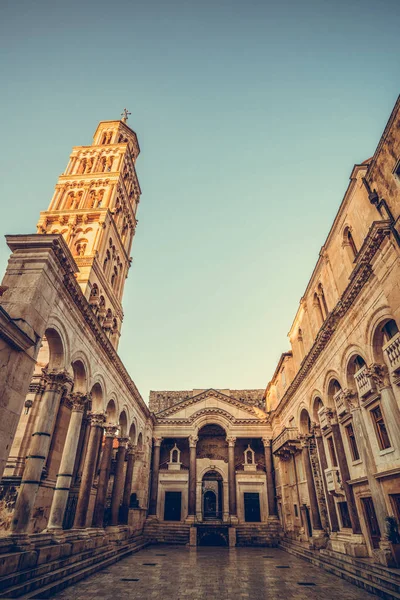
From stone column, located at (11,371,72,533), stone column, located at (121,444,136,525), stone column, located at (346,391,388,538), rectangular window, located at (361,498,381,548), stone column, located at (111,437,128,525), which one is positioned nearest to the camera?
stone column, located at (11,371,72,533)

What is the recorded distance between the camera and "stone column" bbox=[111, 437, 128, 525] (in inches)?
807

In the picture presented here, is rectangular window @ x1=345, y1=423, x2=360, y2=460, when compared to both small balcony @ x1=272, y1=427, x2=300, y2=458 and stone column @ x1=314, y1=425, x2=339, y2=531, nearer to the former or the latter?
stone column @ x1=314, y1=425, x2=339, y2=531

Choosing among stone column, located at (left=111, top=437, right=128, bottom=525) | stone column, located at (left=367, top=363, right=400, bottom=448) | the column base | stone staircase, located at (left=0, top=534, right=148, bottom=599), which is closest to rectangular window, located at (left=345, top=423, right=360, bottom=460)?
stone column, located at (left=367, top=363, right=400, bottom=448)

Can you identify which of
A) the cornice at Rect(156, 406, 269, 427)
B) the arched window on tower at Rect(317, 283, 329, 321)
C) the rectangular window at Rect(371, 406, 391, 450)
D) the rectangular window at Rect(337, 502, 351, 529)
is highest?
the arched window on tower at Rect(317, 283, 329, 321)

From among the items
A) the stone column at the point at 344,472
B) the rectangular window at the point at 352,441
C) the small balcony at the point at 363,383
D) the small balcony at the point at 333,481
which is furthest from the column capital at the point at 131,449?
the small balcony at the point at 363,383

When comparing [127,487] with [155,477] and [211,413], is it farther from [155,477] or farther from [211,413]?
[211,413]

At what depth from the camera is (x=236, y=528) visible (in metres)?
27.3

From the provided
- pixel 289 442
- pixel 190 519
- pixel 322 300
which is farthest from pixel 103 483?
pixel 322 300

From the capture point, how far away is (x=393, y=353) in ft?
39.7

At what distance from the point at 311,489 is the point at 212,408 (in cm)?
1354

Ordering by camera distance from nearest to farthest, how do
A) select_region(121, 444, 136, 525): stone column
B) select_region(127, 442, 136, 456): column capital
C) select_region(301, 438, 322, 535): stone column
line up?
select_region(301, 438, 322, 535): stone column → select_region(121, 444, 136, 525): stone column → select_region(127, 442, 136, 456): column capital

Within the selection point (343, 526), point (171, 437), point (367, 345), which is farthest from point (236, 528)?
point (367, 345)

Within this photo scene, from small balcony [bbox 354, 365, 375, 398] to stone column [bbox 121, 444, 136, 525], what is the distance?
17346mm

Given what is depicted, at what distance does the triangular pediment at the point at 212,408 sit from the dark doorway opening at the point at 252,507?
249 inches
